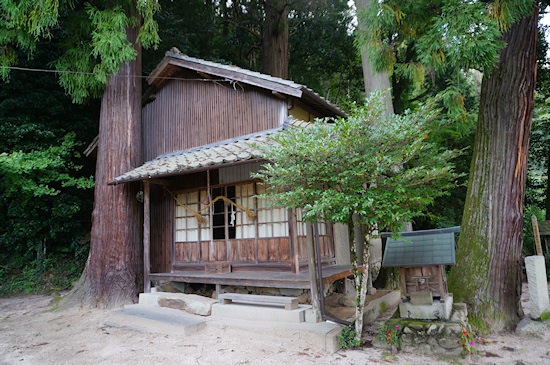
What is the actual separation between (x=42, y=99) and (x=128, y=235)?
5.87 meters

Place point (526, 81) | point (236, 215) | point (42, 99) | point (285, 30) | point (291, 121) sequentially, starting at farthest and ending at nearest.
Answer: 1. point (285, 30)
2. point (42, 99)
3. point (236, 215)
4. point (291, 121)
5. point (526, 81)

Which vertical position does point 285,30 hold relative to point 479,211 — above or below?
above

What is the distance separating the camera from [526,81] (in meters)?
5.83

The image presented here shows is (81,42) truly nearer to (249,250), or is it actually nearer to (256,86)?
(256,86)

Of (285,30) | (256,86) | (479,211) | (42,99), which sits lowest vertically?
(479,211)

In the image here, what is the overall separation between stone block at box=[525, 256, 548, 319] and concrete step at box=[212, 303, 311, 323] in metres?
3.57

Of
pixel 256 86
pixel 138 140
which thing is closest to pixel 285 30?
pixel 256 86

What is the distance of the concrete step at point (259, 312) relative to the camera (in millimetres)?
5297

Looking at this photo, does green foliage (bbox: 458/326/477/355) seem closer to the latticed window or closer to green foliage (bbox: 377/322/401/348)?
green foliage (bbox: 377/322/401/348)

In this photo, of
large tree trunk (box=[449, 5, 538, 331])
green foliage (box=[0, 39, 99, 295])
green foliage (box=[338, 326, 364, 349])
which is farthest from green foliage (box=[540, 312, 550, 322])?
green foliage (box=[0, 39, 99, 295])

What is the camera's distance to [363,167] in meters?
4.09

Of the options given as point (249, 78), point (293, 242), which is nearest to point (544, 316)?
point (293, 242)

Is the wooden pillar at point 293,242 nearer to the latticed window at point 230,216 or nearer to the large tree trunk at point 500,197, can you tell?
the latticed window at point 230,216

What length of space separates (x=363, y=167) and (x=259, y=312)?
10.1 ft
